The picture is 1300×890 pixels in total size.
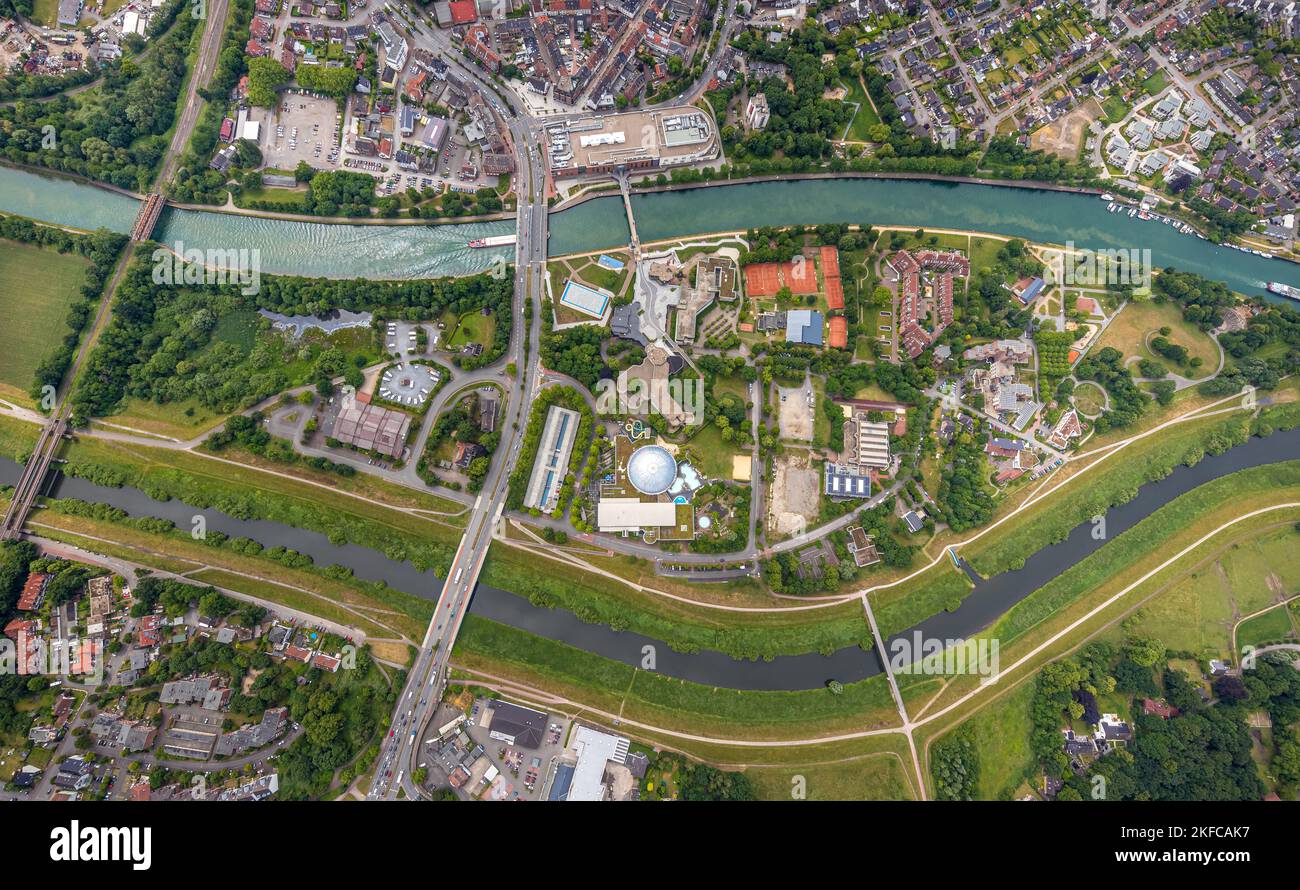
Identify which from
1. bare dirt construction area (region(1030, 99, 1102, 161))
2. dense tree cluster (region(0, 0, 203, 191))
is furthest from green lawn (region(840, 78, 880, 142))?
dense tree cluster (region(0, 0, 203, 191))

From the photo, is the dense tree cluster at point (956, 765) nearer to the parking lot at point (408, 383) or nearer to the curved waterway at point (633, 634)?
the curved waterway at point (633, 634)

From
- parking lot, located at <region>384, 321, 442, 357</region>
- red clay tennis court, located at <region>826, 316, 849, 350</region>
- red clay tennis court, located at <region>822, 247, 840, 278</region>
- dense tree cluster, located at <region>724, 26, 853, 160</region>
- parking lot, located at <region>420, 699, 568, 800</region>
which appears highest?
dense tree cluster, located at <region>724, 26, 853, 160</region>

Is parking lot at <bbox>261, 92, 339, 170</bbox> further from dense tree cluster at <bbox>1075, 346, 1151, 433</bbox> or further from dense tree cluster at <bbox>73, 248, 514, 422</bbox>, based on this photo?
dense tree cluster at <bbox>1075, 346, 1151, 433</bbox>

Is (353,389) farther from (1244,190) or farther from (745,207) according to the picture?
(1244,190)

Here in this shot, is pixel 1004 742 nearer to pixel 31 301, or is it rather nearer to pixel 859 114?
pixel 859 114

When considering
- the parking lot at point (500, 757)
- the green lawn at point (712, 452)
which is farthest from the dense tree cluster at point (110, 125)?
the parking lot at point (500, 757)

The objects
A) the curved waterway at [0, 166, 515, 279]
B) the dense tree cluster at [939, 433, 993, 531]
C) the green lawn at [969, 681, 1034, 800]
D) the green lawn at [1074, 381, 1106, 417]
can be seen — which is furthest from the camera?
the curved waterway at [0, 166, 515, 279]
